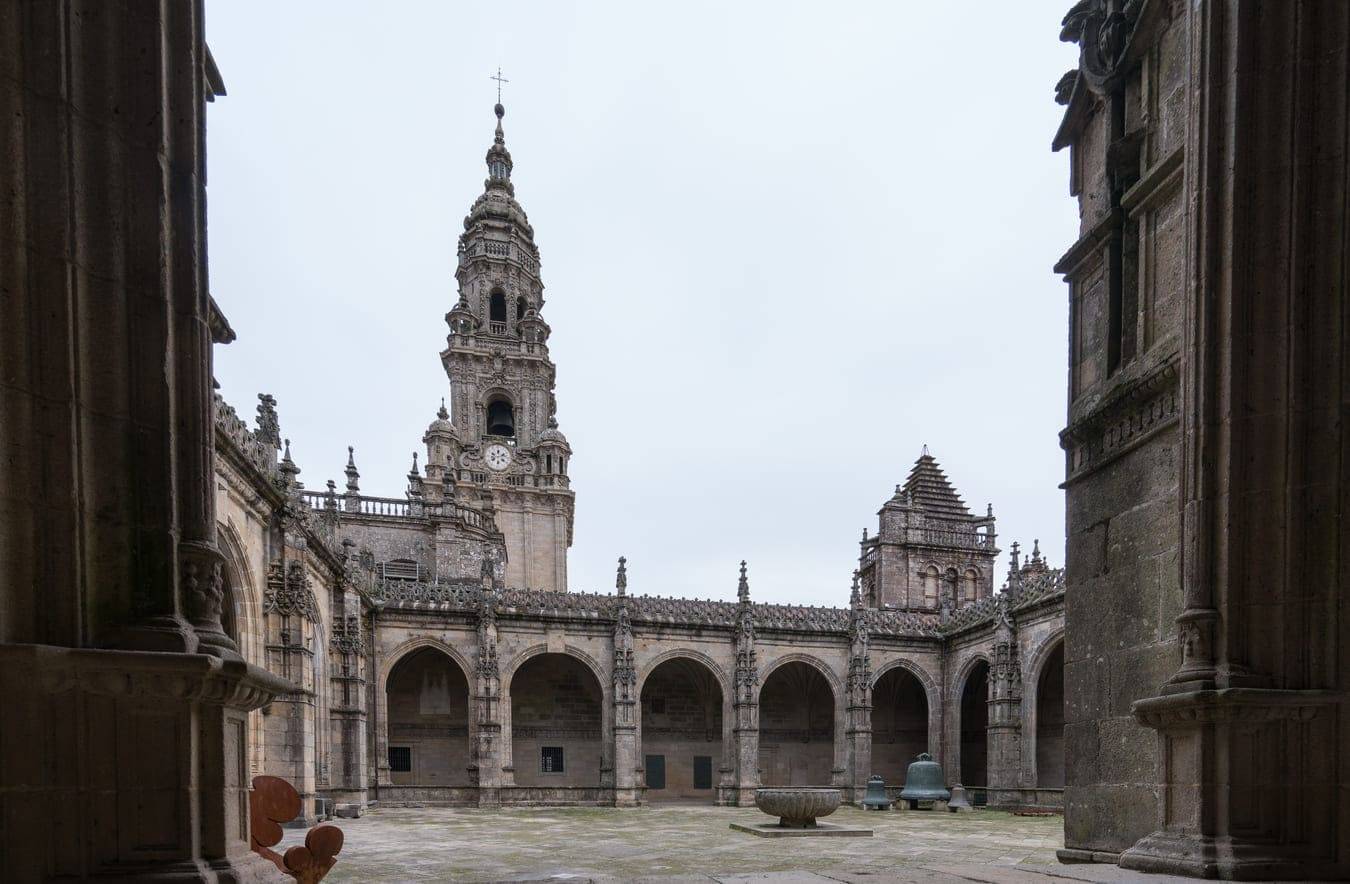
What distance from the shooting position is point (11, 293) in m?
2.89

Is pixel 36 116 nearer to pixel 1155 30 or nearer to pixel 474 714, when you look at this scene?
pixel 1155 30

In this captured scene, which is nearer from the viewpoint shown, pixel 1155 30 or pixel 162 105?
pixel 162 105

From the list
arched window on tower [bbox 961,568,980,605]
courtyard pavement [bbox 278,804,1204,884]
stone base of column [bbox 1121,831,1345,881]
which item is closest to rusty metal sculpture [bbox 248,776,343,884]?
courtyard pavement [bbox 278,804,1204,884]

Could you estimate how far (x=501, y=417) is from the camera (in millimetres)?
46188

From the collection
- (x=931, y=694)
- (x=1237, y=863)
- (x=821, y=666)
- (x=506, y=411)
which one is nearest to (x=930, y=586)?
(x=931, y=694)

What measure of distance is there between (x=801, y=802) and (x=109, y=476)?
1427cm

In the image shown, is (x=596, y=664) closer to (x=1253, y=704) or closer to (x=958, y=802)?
(x=958, y=802)

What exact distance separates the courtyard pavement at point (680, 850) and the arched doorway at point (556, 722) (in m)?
8.38

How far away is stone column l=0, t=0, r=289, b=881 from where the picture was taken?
9.21 feet

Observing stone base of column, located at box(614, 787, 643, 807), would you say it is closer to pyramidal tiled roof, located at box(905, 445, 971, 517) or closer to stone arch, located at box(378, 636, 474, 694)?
stone arch, located at box(378, 636, 474, 694)

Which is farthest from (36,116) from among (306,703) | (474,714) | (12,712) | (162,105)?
(474,714)

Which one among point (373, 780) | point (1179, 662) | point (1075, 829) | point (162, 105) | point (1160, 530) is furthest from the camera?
point (373, 780)

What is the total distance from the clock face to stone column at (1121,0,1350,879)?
41.0 meters

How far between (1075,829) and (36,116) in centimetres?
771
